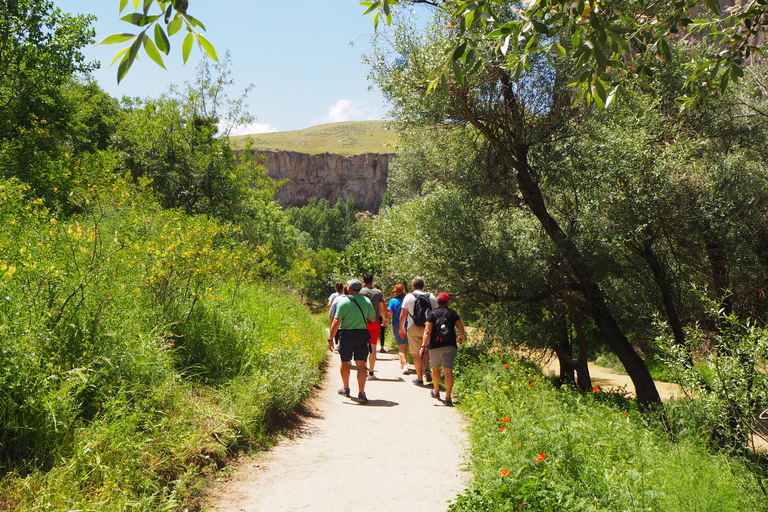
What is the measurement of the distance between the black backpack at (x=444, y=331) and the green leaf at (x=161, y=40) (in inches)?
247

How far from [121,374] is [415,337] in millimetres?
5340

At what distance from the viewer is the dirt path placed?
4016mm

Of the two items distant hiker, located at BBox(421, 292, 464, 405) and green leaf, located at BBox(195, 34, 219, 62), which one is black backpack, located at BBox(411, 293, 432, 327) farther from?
green leaf, located at BBox(195, 34, 219, 62)

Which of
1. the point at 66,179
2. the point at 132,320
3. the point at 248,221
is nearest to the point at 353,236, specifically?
the point at 248,221

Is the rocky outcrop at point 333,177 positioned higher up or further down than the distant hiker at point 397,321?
higher up

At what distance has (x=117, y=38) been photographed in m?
1.68

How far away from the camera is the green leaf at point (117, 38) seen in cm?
164

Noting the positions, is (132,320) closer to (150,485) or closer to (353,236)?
(150,485)

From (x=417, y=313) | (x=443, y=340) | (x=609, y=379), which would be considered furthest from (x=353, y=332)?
(x=609, y=379)

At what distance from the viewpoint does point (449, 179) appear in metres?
11.4

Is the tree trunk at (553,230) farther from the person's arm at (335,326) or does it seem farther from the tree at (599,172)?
the person's arm at (335,326)

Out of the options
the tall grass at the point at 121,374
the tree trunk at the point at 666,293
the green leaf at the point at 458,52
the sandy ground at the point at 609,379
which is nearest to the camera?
the green leaf at the point at 458,52

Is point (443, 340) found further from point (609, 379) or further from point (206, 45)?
point (609, 379)

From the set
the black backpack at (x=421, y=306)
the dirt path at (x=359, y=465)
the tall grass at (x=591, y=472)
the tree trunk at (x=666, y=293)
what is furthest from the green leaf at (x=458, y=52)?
the tree trunk at (x=666, y=293)
